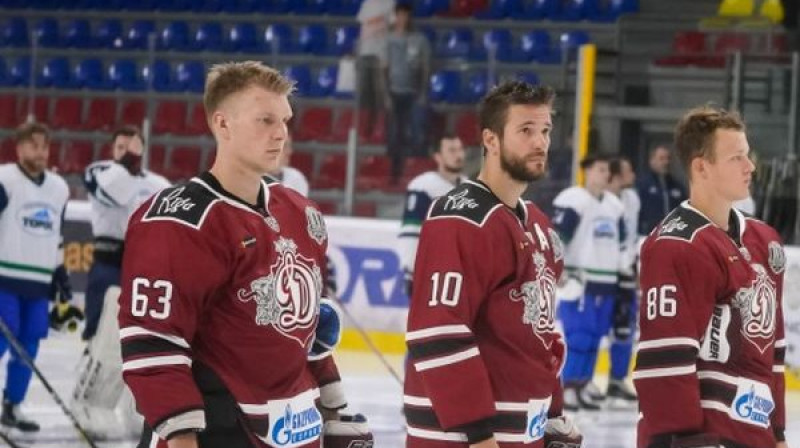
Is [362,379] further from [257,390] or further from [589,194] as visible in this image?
[257,390]

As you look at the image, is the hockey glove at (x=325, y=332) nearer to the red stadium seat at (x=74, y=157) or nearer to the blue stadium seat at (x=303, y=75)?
the red stadium seat at (x=74, y=157)

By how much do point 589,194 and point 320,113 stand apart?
4.34m

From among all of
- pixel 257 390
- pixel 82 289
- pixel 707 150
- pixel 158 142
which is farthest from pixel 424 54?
pixel 257 390

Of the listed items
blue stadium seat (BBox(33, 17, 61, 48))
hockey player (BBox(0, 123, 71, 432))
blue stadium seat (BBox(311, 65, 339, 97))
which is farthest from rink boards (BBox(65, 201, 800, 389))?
blue stadium seat (BBox(33, 17, 61, 48))

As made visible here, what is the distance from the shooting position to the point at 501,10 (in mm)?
16625

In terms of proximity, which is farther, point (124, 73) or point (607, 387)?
point (124, 73)

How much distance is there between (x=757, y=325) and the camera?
4289 millimetres

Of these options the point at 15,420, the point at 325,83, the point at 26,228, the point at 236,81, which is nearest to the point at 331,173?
the point at 325,83

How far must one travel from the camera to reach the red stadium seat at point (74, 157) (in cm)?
1467

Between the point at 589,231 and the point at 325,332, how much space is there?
657cm

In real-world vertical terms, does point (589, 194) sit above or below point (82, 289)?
above

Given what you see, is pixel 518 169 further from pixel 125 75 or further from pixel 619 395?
pixel 125 75

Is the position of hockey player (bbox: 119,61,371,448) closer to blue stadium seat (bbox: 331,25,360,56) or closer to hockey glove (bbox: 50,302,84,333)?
hockey glove (bbox: 50,302,84,333)

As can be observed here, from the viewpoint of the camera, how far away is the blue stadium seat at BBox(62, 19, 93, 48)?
17766 mm
